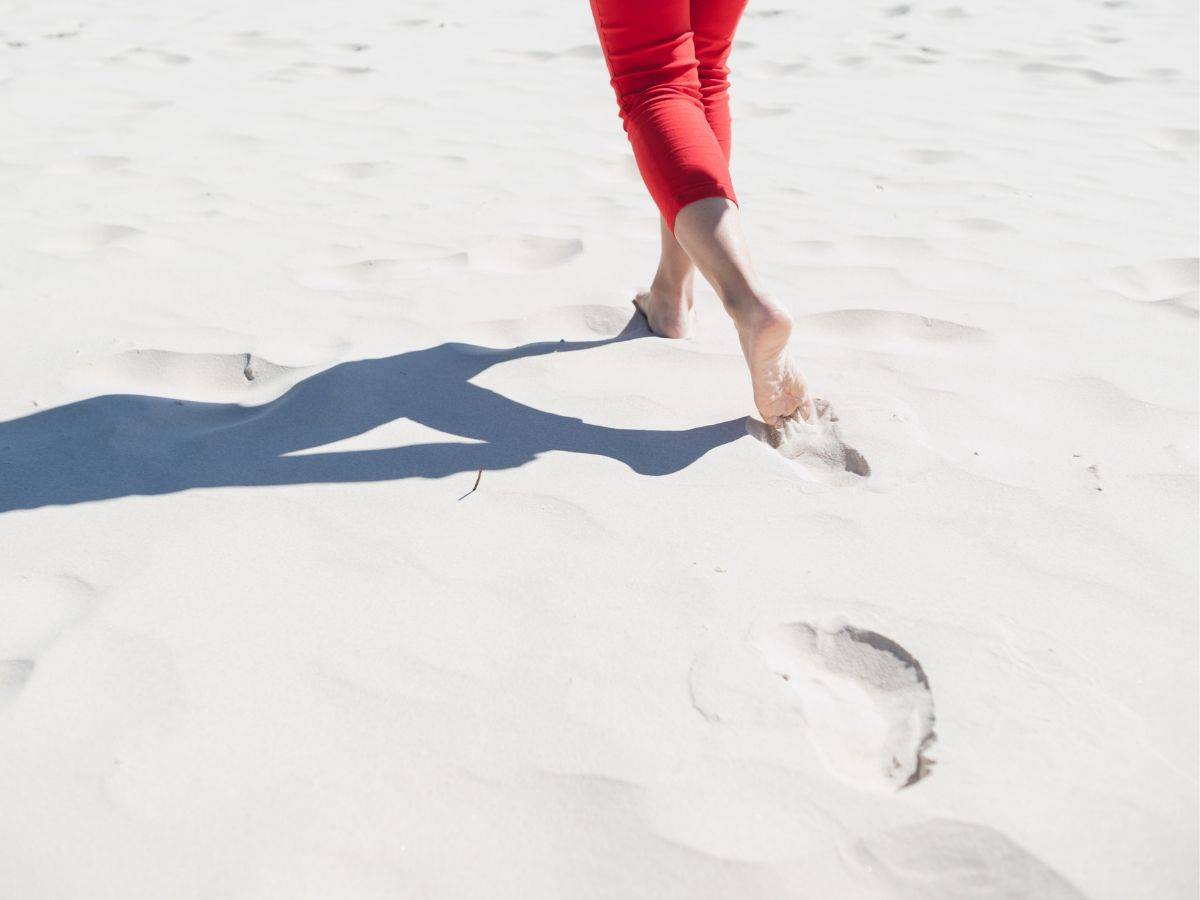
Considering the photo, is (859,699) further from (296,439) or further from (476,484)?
(296,439)

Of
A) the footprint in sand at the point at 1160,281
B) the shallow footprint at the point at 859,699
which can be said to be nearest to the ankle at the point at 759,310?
the shallow footprint at the point at 859,699

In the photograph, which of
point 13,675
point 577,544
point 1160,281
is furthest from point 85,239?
point 1160,281

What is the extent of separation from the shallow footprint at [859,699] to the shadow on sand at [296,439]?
437 millimetres

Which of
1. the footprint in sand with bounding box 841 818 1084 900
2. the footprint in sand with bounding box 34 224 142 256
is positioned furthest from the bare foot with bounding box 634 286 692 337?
the footprint in sand with bounding box 34 224 142 256

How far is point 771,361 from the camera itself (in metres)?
1.58

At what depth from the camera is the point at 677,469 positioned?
162cm

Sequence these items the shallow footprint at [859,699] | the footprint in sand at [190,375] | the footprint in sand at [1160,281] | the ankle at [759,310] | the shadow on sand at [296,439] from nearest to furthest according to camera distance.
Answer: the shallow footprint at [859,699] < the ankle at [759,310] < the shadow on sand at [296,439] < the footprint in sand at [190,375] < the footprint in sand at [1160,281]

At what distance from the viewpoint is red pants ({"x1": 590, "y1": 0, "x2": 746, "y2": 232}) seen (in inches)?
59.6

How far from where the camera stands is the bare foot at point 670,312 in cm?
204

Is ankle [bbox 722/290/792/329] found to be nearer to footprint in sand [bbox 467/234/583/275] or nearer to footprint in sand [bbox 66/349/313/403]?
footprint in sand [bbox 66/349/313/403]

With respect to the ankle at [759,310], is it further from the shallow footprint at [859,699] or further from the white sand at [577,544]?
the shallow footprint at [859,699]

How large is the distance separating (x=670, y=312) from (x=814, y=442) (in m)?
0.48

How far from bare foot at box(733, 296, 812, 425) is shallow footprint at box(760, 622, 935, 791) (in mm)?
444

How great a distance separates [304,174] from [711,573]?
219cm
